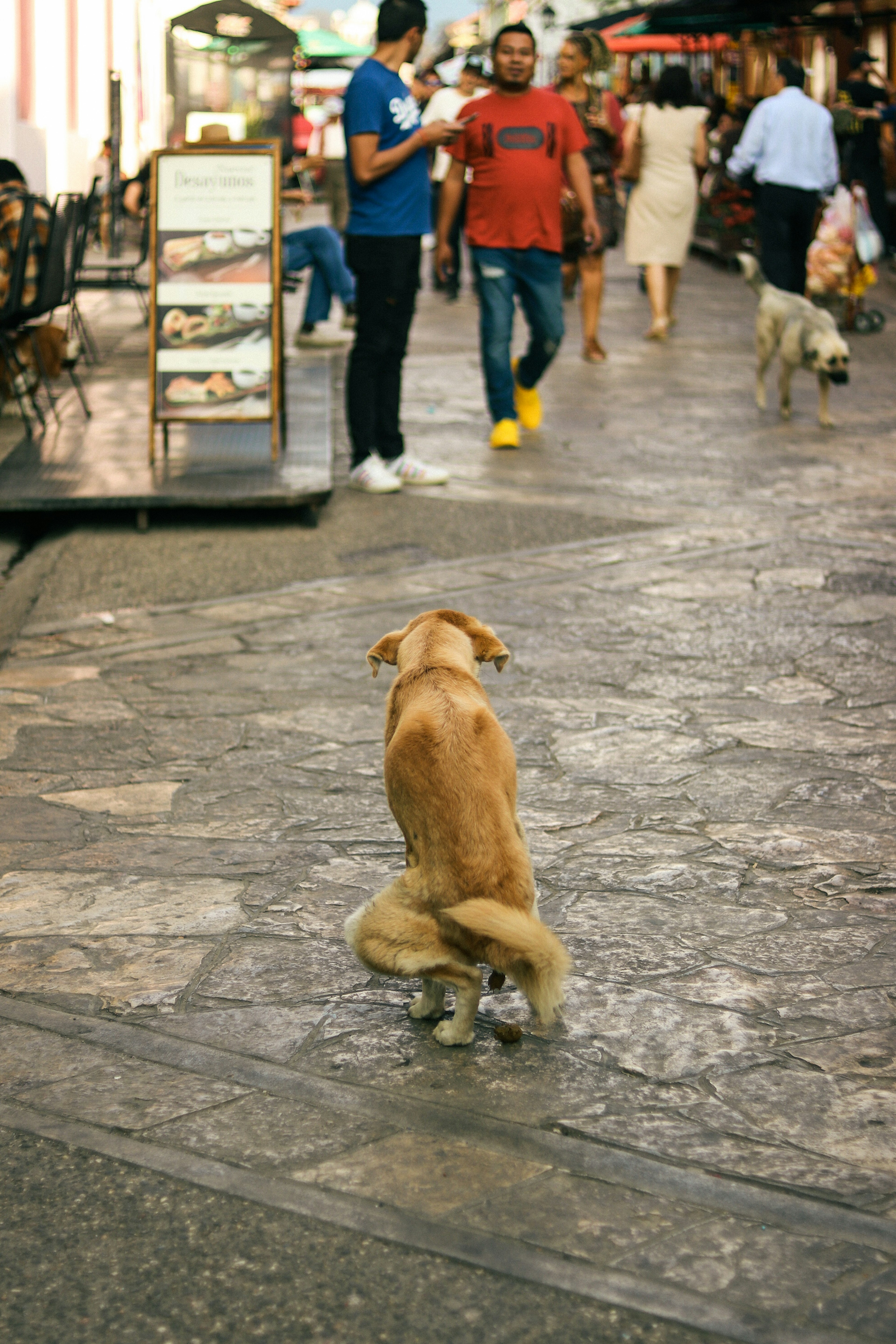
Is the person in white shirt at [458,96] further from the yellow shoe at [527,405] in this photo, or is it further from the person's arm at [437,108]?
the yellow shoe at [527,405]

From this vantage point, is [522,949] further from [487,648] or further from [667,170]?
[667,170]

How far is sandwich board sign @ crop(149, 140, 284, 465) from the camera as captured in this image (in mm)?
7922

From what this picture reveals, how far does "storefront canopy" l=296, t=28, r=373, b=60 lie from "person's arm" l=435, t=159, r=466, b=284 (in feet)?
79.3

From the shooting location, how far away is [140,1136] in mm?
2830

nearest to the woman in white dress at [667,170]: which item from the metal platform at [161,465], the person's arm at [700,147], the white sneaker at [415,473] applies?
the person's arm at [700,147]

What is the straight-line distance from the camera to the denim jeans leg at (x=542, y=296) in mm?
8672

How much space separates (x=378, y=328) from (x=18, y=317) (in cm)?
209

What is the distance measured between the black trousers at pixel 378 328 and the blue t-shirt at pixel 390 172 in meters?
0.07

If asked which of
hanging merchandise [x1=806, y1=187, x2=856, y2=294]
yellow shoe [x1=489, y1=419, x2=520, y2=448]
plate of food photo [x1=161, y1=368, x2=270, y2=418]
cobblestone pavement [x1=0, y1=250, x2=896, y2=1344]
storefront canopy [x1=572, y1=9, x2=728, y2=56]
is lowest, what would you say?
cobblestone pavement [x1=0, y1=250, x2=896, y2=1344]

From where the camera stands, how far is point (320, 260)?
1203 centimetres

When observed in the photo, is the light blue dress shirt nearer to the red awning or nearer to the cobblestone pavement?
the cobblestone pavement

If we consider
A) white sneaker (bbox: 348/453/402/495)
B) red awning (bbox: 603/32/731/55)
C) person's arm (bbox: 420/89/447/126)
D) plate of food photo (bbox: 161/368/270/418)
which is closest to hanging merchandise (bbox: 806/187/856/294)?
person's arm (bbox: 420/89/447/126)

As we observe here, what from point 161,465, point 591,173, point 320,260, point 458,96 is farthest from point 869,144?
point 161,465

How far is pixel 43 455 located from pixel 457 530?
227 centimetres
